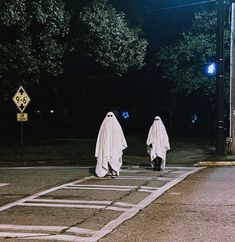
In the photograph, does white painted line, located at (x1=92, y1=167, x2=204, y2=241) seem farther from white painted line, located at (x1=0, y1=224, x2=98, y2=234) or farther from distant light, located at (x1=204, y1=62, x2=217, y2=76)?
distant light, located at (x1=204, y1=62, x2=217, y2=76)

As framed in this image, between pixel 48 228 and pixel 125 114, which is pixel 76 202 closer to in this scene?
pixel 48 228

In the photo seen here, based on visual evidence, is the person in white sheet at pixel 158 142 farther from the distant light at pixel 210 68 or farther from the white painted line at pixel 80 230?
the white painted line at pixel 80 230

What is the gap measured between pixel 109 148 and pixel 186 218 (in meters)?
6.00

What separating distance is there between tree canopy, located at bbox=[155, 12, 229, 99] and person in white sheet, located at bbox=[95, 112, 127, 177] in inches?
549

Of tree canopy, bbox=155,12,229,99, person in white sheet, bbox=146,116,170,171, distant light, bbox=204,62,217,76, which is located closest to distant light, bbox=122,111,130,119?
tree canopy, bbox=155,12,229,99

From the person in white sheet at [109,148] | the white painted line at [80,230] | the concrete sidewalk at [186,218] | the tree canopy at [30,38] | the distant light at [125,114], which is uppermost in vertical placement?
the tree canopy at [30,38]

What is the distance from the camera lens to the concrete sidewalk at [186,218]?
308 inches

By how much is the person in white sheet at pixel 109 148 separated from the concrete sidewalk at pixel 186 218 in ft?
7.77

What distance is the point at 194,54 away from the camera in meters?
29.7

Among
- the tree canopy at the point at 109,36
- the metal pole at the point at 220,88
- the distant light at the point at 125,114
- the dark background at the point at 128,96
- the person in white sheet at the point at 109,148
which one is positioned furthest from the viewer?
the distant light at the point at 125,114

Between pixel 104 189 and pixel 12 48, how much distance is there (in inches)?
421

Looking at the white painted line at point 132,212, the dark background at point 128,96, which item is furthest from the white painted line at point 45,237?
the dark background at point 128,96

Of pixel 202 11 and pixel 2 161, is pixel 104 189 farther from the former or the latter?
pixel 202 11

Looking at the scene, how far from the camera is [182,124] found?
69.6m
